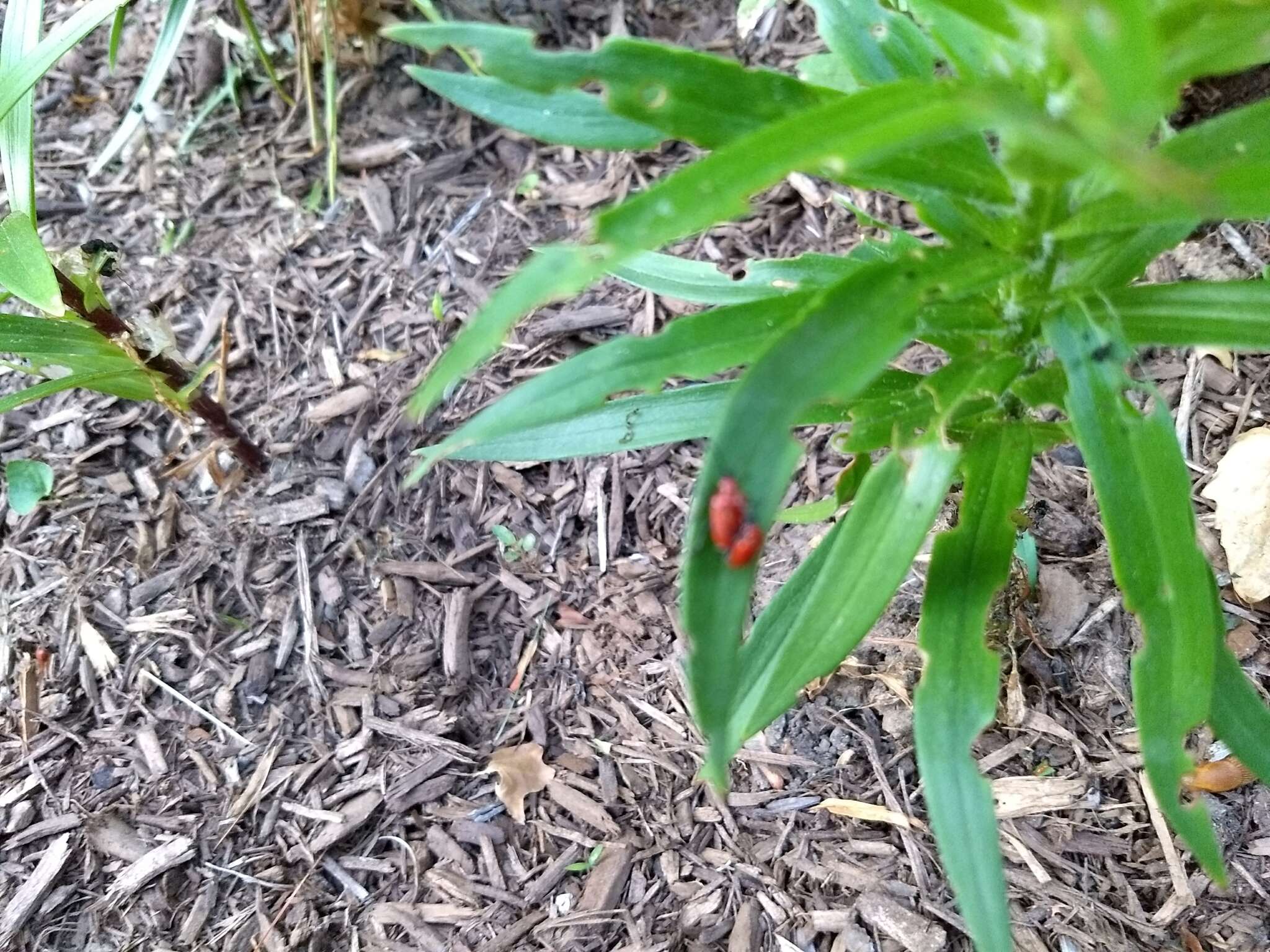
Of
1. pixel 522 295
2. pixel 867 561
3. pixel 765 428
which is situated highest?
pixel 522 295

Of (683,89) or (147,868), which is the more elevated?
(683,89)

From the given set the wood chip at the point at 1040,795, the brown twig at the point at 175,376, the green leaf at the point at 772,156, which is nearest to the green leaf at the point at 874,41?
the green leaf at the point at 772,156

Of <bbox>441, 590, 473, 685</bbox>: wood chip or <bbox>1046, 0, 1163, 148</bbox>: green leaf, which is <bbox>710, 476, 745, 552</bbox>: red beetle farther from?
<bbox>441, 590, 473, 685</bbox>: wood chip

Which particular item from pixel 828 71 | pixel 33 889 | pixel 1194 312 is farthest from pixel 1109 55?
pixel 33 889

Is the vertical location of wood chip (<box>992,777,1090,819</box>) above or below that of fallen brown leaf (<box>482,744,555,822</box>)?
above

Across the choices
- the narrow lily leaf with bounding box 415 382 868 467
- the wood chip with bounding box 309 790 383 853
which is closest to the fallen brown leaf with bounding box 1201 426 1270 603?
the narrow lily leaf with bounding box 415 382 868 467

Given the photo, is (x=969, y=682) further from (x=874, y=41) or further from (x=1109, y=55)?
(x=874, y=41)

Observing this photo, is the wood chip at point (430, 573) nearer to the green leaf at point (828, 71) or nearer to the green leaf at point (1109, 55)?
the green leaf at point (828, 71)
